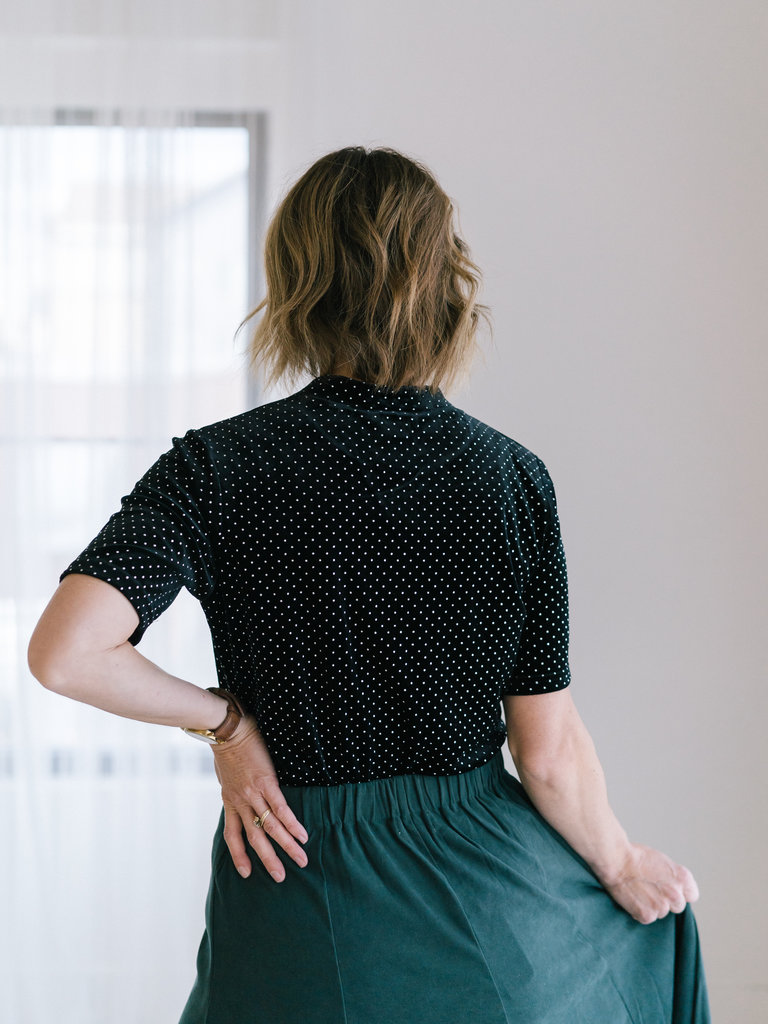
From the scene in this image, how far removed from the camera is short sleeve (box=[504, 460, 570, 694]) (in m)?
0.96

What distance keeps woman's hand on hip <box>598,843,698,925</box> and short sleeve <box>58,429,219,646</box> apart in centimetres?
64

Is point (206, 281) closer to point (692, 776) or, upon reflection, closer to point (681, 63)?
point (681, 63)

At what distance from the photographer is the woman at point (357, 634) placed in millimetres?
838

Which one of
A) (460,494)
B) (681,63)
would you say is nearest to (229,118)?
(681,63)

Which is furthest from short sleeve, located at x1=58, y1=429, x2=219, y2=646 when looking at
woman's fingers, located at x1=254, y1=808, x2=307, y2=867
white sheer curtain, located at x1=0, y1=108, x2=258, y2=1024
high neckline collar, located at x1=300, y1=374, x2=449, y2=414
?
white sheer curtain, located at x1=0, y1=108, x2=258, y2=1024

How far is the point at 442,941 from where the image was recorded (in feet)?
2.84

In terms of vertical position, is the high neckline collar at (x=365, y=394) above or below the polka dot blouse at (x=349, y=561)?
above

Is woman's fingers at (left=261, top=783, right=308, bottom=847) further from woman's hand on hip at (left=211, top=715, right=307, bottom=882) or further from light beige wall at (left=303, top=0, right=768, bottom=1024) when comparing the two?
light beige wall at (left=303, top=0, right=768, bottom=1024)

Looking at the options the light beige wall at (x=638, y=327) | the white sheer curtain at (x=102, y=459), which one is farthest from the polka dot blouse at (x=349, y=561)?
the white sheer curtain at (x=102, y=459)

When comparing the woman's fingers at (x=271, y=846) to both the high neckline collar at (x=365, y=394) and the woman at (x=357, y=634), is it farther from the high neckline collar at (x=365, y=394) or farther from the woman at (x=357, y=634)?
the high neckline collar at (x=365, y=394)

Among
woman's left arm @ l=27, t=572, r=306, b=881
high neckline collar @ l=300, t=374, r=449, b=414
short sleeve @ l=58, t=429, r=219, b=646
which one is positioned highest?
high neckline collar @ l=300, t=374, r=449, b=414

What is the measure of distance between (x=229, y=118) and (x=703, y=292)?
100 centimetres

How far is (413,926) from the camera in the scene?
2.83ft

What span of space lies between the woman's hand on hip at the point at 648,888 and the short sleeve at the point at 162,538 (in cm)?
64
